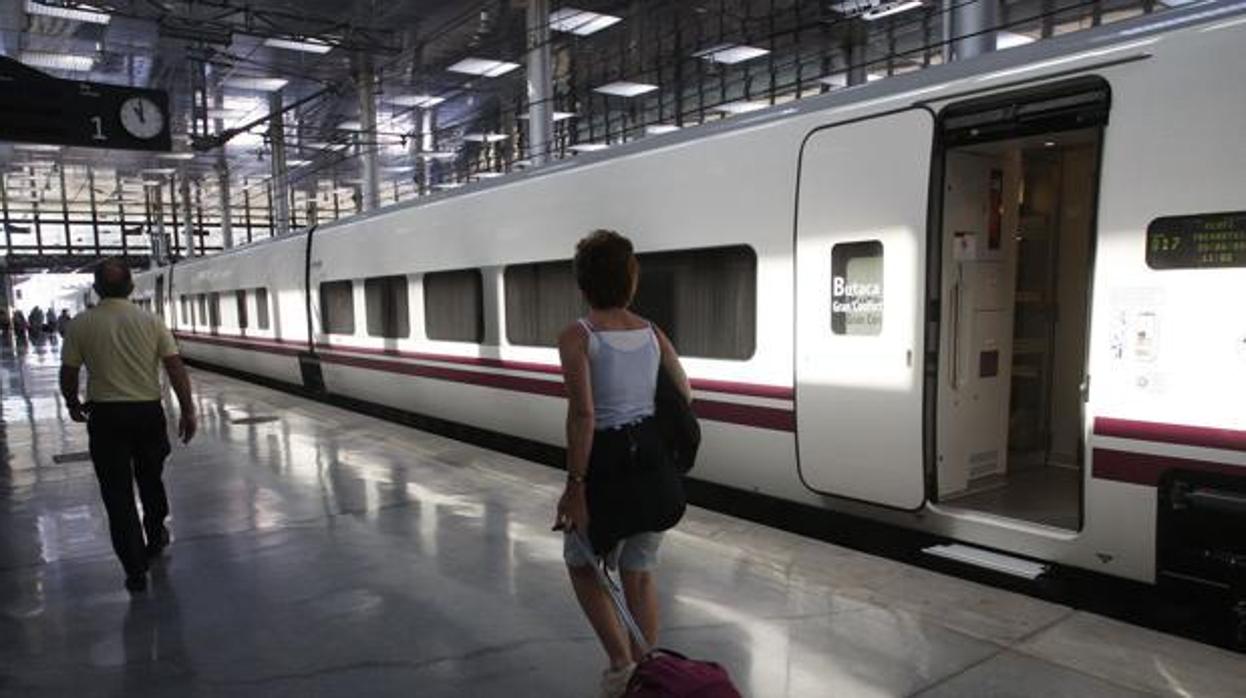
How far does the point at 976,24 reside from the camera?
839 cm

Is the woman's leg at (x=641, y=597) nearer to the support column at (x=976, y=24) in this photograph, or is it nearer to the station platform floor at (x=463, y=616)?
the station platform floor at (x=463, y=616)

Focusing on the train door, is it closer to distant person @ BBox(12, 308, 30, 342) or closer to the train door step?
the train door step

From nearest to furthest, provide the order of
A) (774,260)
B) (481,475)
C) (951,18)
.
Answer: (774,260), (481,475), (951,18)

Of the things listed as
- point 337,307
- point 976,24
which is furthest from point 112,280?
point 976,24

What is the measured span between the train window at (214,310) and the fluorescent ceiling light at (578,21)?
30.9 ft

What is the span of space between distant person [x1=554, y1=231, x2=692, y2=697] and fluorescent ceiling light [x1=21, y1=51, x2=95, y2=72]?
1615cm

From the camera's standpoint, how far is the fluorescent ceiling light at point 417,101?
60.7ft

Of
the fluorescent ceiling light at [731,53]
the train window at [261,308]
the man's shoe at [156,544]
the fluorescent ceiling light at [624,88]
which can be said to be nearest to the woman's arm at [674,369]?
the man's shoe at [156,544]

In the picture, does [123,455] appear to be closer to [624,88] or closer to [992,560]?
[992,560]

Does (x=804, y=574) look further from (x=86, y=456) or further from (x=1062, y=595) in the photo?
(x=86, y=456)

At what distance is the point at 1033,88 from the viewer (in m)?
4.01

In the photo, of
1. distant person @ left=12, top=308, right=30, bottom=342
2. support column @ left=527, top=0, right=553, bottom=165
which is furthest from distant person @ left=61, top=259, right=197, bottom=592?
distant person @ left=12, top=308, right=30, bottom=342

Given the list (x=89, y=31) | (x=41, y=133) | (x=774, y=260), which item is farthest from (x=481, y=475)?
(x=89, y=31)

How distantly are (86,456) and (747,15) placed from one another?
10846mm
